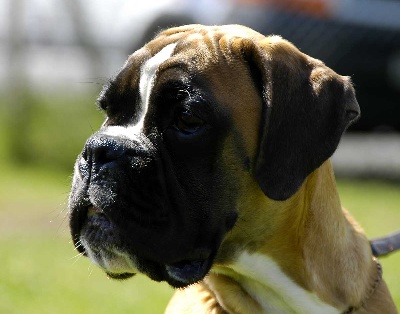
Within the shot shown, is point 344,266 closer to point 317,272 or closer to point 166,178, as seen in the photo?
point 317,272

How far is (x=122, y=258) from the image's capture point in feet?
12.1

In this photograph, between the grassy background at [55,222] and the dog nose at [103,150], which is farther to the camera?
Answer: the grassy background at [55,222]

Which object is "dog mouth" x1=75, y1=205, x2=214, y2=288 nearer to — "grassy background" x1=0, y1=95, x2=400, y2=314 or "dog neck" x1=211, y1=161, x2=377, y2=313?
"dog neck" x1=211, y1=161, x2=377, y2=313

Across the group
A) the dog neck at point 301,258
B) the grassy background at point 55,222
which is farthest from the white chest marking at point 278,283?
the grassy background at point 55,222

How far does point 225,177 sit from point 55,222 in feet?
18.5

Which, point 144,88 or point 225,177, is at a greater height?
point 144,88

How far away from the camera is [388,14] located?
11398 mm

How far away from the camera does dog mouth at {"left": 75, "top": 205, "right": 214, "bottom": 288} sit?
365cm

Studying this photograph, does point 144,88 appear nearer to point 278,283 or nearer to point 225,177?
point 225,177

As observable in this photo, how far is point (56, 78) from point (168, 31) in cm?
965

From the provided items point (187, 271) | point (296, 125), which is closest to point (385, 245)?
point (296, 125)

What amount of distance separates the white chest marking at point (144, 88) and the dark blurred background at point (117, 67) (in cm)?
502

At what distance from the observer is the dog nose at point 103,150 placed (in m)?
3.60

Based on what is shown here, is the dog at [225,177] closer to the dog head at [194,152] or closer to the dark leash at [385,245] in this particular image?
the dog head at [194,152]
